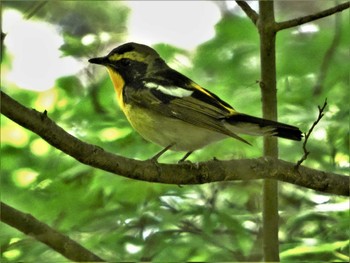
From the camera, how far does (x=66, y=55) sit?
1195mm

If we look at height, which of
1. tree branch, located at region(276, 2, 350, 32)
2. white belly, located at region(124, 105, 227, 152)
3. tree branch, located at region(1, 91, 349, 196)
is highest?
tree branch, located at region(276, 2, 350, 32)

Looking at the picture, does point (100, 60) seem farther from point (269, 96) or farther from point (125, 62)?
point (269, 96)

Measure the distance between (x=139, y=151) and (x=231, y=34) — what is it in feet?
0.97

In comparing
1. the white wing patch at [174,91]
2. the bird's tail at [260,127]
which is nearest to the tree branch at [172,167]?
the bird's tail at [260,127]

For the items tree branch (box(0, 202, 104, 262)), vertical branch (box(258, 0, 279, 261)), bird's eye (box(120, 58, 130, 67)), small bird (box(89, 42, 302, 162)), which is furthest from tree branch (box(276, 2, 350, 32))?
tree branch (box(0, 202, 104, 262))

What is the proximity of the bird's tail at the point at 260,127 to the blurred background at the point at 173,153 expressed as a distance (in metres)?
0.10

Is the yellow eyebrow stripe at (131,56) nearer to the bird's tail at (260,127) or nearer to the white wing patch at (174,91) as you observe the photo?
the white wing patch at (174,91)

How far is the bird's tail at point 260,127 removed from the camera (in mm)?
1131

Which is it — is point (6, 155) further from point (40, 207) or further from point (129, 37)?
point (129, 37)

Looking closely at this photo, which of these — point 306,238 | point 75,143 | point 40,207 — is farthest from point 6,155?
point 306,238

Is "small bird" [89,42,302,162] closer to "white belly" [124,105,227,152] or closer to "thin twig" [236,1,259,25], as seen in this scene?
"white belly" [124,105,227,152]

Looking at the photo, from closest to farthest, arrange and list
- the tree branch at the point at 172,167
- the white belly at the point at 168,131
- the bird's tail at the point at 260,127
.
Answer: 1. the tree branch at the point at 172,167
2. the bird's tail at the point at 260,127
3. the white belly at the point at 168,131

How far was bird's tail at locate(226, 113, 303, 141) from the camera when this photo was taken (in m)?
1.13

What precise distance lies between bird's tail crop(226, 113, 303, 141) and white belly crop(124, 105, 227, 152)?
57 mm
